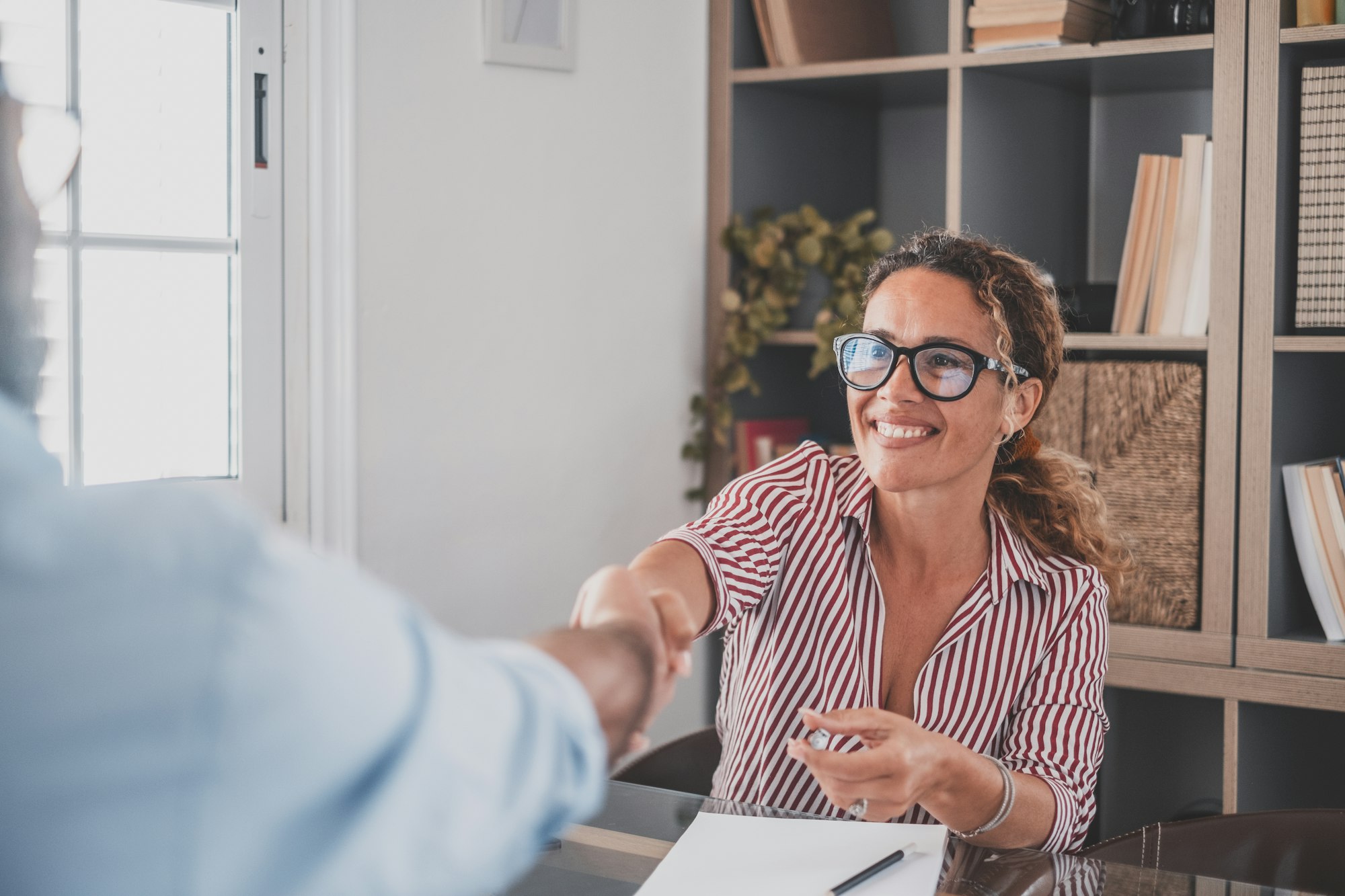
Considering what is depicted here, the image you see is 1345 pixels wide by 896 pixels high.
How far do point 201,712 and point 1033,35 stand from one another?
2.37 m

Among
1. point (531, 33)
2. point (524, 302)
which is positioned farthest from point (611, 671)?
point (531, 33)

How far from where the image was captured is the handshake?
755mm

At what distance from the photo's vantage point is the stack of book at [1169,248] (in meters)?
2.36

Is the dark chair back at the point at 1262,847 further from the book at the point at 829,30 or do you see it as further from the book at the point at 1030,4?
the book at the point at 829,30

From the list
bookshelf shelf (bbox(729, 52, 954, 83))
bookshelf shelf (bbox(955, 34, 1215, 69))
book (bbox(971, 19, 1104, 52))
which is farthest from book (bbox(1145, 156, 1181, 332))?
bookshelf shelf (bbox(729, 52, 954, 83))

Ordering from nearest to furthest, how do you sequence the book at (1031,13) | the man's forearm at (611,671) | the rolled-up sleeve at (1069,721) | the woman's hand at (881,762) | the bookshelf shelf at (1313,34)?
the man's forearm at (611,671) < the woman's hand at (881,762) < the rolled-up sleeve at (1069,721) < the bookshelf shelf at (1313,34) < the book at (1031,13)

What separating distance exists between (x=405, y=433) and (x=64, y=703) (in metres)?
1.83

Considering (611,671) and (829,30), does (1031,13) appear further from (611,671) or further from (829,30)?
(611,671)

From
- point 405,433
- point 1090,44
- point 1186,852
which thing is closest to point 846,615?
point 1186,852

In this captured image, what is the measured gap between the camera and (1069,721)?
1509 millimetres

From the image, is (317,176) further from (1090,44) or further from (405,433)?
(1090,44)

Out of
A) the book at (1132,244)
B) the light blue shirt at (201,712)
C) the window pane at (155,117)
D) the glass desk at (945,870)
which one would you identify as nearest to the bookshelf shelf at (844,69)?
the book at (1132,244)

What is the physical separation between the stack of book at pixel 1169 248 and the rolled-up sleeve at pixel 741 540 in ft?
3.76

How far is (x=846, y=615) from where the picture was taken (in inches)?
63.2
